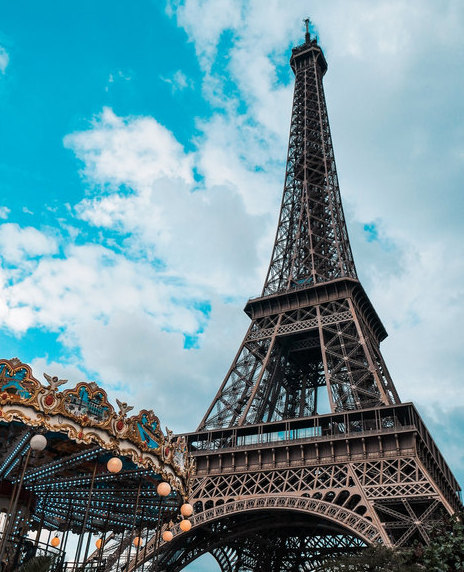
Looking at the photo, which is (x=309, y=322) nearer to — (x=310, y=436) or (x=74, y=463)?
(x=310, y=436)

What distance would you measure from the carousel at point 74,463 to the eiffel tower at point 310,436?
9.35m

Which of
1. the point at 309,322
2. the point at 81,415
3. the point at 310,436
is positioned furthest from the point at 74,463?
the point at 309,322

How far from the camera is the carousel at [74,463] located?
12602 mm

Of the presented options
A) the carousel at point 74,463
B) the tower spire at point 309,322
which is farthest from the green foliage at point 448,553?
the tower spire at point 309,322

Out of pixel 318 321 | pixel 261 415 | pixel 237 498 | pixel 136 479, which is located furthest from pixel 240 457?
pixel 136 479

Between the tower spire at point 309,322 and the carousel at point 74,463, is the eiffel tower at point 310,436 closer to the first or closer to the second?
the tower spire at point 309,322

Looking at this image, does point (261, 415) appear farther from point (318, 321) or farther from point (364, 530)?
point (364, 530)

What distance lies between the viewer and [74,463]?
15.5 metres

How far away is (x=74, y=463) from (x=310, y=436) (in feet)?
54.6

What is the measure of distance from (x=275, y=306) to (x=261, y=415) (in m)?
8.19

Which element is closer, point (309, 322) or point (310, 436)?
point (310, 436)

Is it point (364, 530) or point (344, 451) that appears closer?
point (364, 530)

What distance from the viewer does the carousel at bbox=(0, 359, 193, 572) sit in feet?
41.3

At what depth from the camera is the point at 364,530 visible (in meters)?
24.2
